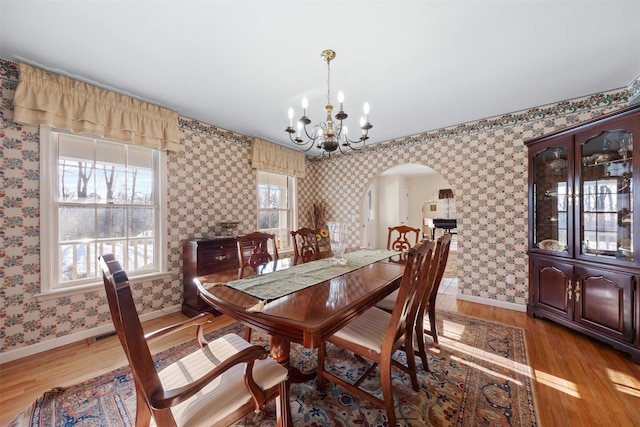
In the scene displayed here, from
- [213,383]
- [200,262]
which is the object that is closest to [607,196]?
[213,383]

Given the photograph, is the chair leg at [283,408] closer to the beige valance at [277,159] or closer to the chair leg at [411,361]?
the chair leg at [411,361]

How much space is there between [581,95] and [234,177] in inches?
175

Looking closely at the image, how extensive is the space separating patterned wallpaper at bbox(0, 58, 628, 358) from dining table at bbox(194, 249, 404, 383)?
1783mm

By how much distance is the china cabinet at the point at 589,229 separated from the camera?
2.00 m

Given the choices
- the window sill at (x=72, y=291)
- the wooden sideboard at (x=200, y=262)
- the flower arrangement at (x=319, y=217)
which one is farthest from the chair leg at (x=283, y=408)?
the flower arrangement at (x=319, y=217)

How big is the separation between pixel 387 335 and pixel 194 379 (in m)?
1.00

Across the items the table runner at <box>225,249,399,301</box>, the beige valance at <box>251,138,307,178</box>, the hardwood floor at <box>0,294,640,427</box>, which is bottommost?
the hardwood floor at <box>0,294,640,427</box>

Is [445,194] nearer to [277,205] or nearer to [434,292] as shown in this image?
[277,205]

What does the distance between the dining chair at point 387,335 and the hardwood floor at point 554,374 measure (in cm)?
93

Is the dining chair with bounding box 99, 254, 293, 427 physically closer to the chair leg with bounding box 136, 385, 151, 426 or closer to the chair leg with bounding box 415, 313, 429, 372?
the chair leg with bounding box 136, 385, 151, 426

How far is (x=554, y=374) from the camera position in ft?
5.94

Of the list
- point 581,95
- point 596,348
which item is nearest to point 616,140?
point 581,95

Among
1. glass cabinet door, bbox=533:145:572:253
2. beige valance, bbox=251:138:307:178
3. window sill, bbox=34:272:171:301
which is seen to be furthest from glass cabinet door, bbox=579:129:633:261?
window sill, bbox=34:272:171:301

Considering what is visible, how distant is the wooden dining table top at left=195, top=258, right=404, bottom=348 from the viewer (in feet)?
3.31
